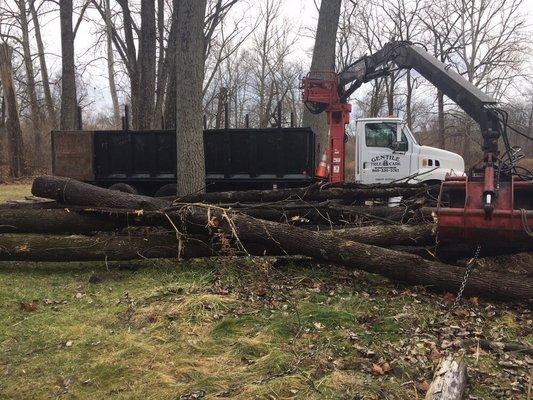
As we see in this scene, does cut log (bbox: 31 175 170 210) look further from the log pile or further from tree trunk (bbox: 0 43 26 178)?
tree trunk (bbox: 0 43 26 178)

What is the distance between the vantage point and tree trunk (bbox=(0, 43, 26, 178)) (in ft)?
80.2

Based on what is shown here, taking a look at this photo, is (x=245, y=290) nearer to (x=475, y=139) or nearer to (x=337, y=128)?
(x=337, y=128)

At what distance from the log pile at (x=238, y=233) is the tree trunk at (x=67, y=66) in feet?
32.9

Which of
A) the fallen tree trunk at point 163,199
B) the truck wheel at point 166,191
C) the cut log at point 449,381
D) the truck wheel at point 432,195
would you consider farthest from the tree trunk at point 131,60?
the cut log at point 449,381

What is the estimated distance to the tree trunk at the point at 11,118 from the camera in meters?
24.4

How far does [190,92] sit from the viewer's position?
8586mm

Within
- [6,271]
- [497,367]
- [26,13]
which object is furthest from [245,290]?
[26,13]

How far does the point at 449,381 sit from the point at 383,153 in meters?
9.68

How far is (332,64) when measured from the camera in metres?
15.9

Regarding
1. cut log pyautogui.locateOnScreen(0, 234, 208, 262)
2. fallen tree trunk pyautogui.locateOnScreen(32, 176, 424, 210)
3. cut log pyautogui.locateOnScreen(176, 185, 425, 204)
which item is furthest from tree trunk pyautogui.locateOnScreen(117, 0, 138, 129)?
cut log pyautogui.locateOnScreen(0, 234, 208, 262)

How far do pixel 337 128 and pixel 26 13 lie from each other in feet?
84.1

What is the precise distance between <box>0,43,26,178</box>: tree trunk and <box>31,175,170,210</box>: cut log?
19539 mm

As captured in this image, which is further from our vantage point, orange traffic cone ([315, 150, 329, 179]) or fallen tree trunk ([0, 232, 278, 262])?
orange traffic cone ([315, 150, 329, 179])

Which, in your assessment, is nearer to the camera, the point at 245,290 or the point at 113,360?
the point at 113,360
